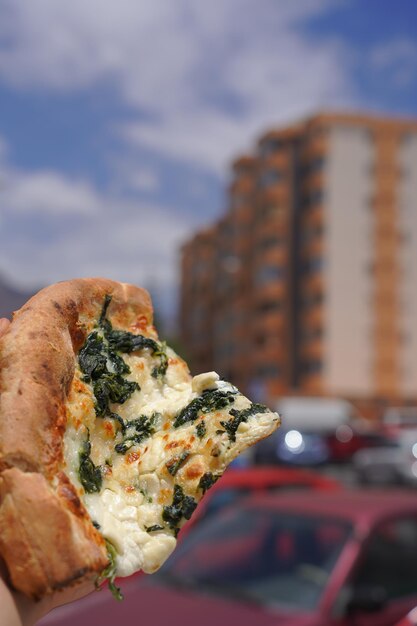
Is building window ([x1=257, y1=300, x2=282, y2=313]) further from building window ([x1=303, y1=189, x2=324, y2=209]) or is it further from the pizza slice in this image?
the pizza slice

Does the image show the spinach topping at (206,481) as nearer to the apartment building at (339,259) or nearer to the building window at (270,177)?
the apartment building at (339,259)

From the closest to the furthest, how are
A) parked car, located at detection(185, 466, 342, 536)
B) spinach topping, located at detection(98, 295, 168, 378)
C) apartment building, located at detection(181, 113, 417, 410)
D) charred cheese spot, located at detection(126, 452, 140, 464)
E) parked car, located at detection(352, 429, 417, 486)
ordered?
charred cheese spot, located at detection(126, 452, 140, 464), spinach topping, located at detection(98, 295, 168, 378), parked car, located at detection(185, 466, 342, 536), parked car, located at detection(352, 429, 417, 486), apartment building, located at detection(181, 113, 417, 410)

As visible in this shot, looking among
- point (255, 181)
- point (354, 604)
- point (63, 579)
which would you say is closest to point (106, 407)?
point (63, 579)

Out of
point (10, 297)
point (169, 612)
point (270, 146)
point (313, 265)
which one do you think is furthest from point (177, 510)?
point (270, 146)

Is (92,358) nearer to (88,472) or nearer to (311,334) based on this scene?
(88,472)

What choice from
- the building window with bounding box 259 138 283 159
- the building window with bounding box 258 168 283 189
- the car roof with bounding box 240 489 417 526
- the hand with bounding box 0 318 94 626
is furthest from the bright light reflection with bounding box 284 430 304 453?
the building window with bounding box 259 138 283 159

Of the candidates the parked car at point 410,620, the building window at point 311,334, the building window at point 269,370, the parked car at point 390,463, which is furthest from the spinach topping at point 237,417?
the building window at point 269,370

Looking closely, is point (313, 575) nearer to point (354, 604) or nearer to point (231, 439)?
point (354, 604)
